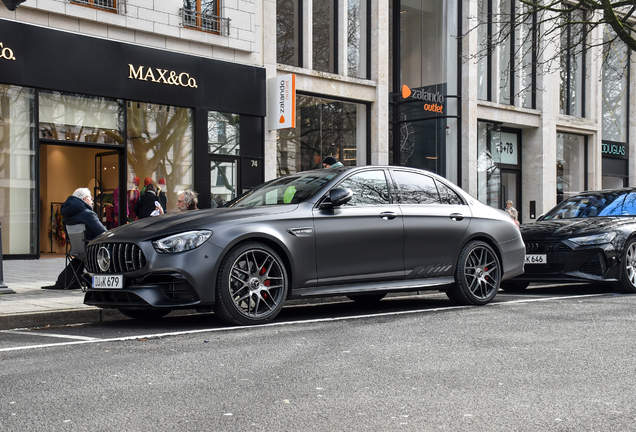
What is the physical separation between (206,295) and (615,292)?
6236 mm

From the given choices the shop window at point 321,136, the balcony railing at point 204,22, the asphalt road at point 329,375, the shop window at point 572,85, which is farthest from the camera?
the shop window at point 572,85

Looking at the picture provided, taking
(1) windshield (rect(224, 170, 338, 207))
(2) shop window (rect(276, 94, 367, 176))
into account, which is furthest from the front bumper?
(2) shop window (rect(276, 94, 367, 176))

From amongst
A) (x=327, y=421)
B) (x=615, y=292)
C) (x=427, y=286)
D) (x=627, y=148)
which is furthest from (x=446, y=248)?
(x=627, y=148)

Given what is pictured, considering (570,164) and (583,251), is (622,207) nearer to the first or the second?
(583,251)

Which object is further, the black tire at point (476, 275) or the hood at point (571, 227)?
the hood at point (571, 227)

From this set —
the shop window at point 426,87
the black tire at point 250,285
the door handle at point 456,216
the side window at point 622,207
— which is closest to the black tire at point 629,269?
the side window at point 622,207

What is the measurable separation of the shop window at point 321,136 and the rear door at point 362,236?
11.3m

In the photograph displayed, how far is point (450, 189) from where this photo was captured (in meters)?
8.55

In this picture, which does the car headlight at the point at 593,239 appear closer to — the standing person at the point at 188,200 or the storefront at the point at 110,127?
the standing person at the point at 188,200

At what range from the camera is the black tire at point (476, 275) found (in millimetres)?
8180

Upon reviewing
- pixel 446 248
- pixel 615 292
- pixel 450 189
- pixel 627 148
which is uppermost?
pixel 627 148

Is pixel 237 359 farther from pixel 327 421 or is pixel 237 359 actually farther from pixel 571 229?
pixel 571 229

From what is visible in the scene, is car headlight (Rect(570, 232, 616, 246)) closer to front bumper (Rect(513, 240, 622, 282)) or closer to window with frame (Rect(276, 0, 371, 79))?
front bumper (Rect(513, 240, 622, 282))

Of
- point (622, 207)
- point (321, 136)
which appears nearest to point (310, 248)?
point (622, 207)
